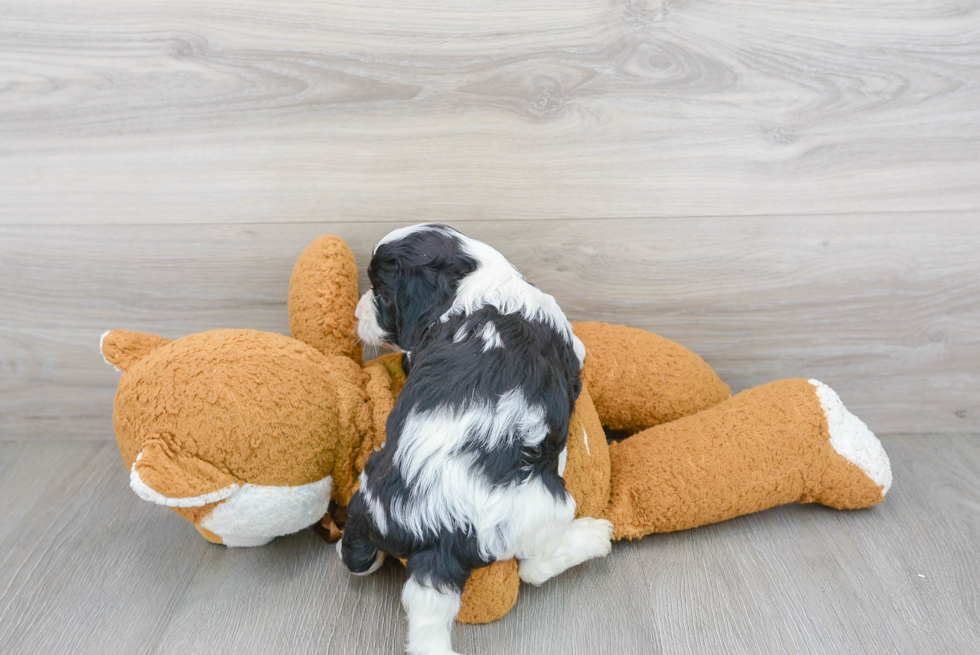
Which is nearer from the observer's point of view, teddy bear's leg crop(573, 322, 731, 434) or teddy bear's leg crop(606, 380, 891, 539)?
teddy bear's leg crop(606, 380, 891, 539)

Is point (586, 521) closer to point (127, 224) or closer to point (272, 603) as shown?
point (272, 603)

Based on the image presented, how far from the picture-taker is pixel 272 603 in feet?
3.54

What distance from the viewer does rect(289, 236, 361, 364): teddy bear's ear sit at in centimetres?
120

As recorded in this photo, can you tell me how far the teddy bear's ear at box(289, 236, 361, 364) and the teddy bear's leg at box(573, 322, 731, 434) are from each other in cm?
43

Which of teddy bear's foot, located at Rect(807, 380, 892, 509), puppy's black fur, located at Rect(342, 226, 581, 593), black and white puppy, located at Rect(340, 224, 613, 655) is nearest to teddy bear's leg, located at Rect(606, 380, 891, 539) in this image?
teddy bear's foot, located at Rect(807, 380, 892, 509)

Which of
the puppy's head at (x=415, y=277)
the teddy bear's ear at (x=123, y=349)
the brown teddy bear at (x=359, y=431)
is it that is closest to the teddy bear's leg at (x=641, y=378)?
the brown teddy bear at (x=359, y=431)

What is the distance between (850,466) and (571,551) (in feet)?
1.74

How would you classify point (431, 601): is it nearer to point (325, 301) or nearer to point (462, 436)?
point (462, 436)

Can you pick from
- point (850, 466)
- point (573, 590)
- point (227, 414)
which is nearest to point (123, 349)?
point (227, 414)

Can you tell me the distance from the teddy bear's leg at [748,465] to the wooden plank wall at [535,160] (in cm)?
26

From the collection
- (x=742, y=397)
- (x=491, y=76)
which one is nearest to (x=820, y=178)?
(x=742, y=397)

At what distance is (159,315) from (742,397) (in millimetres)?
1169

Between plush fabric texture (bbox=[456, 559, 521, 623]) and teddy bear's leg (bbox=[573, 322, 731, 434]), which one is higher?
teddy bear's leg (bbox=[573, 322, 731, 434])

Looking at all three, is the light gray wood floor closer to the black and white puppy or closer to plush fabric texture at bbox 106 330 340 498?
the black and white puppy
